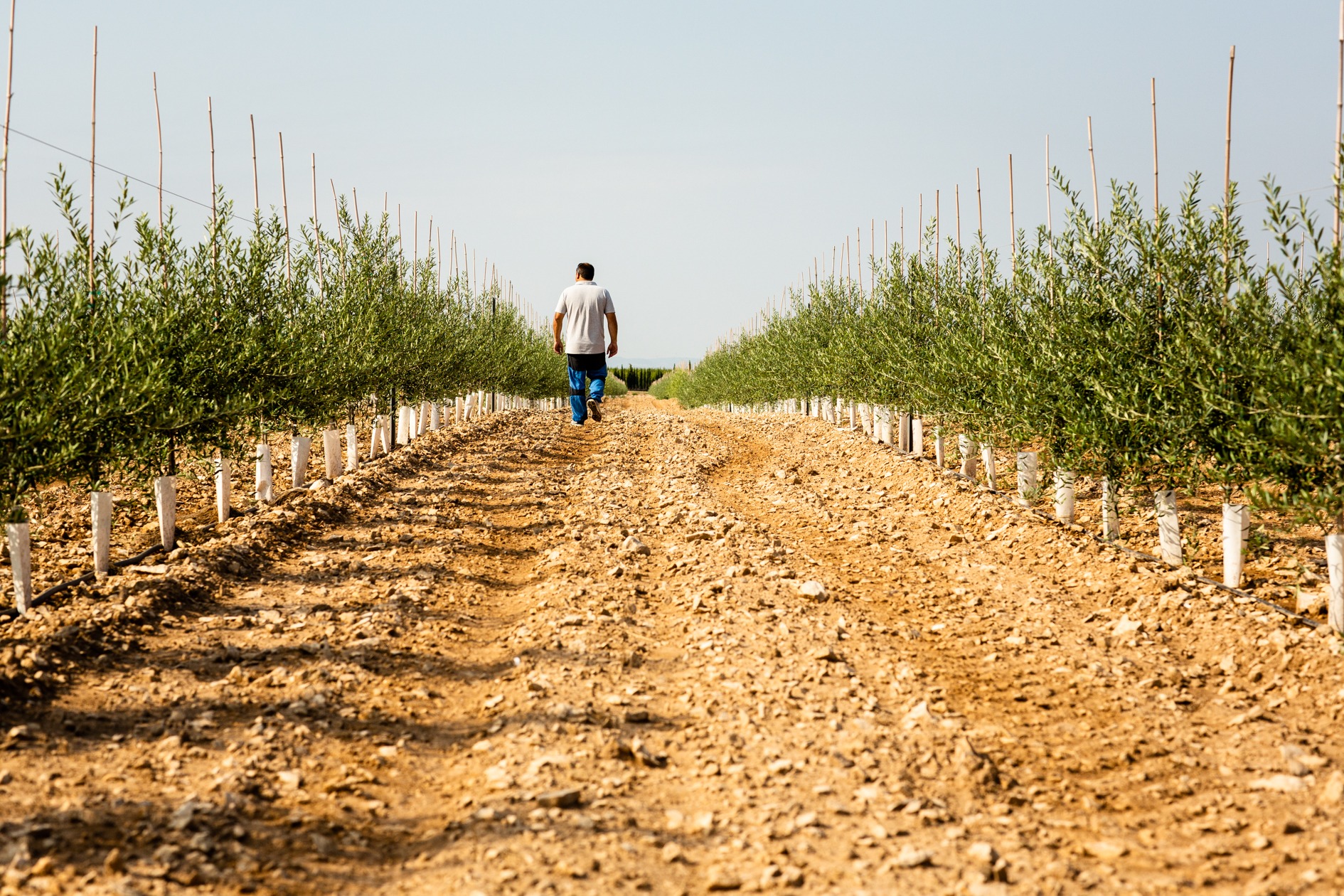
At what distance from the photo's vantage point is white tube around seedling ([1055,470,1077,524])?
1216cm

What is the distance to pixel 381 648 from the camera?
24.7ft

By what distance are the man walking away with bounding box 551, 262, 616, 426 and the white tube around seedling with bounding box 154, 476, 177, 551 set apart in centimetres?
774

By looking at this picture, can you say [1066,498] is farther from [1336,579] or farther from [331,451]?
[331,451]

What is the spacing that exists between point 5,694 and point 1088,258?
1125cm

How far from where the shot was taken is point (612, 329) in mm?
19031

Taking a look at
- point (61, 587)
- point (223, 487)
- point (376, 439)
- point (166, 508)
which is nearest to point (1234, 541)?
point (61, 587)

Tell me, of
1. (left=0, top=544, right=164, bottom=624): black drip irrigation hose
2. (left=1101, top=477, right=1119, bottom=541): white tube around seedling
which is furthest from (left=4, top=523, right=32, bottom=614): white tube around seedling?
(left=1101, top=477, right=1119, bottom=541): white tube around seedling

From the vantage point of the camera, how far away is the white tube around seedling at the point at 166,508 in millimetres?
11445

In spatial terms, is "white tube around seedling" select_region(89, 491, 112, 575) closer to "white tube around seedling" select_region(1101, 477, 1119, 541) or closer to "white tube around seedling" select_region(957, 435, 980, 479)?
"white tube around seedling" select_region(1101, 477, 1119, 541)

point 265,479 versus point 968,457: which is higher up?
point 968,457

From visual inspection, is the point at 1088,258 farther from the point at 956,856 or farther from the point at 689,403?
the point at 689,403

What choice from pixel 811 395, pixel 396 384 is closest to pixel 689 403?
pixel 811 395

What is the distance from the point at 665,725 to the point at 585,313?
1330cm

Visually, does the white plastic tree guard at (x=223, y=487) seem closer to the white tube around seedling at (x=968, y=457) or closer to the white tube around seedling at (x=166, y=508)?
the white tube around seedling at (x=166, y=508)
